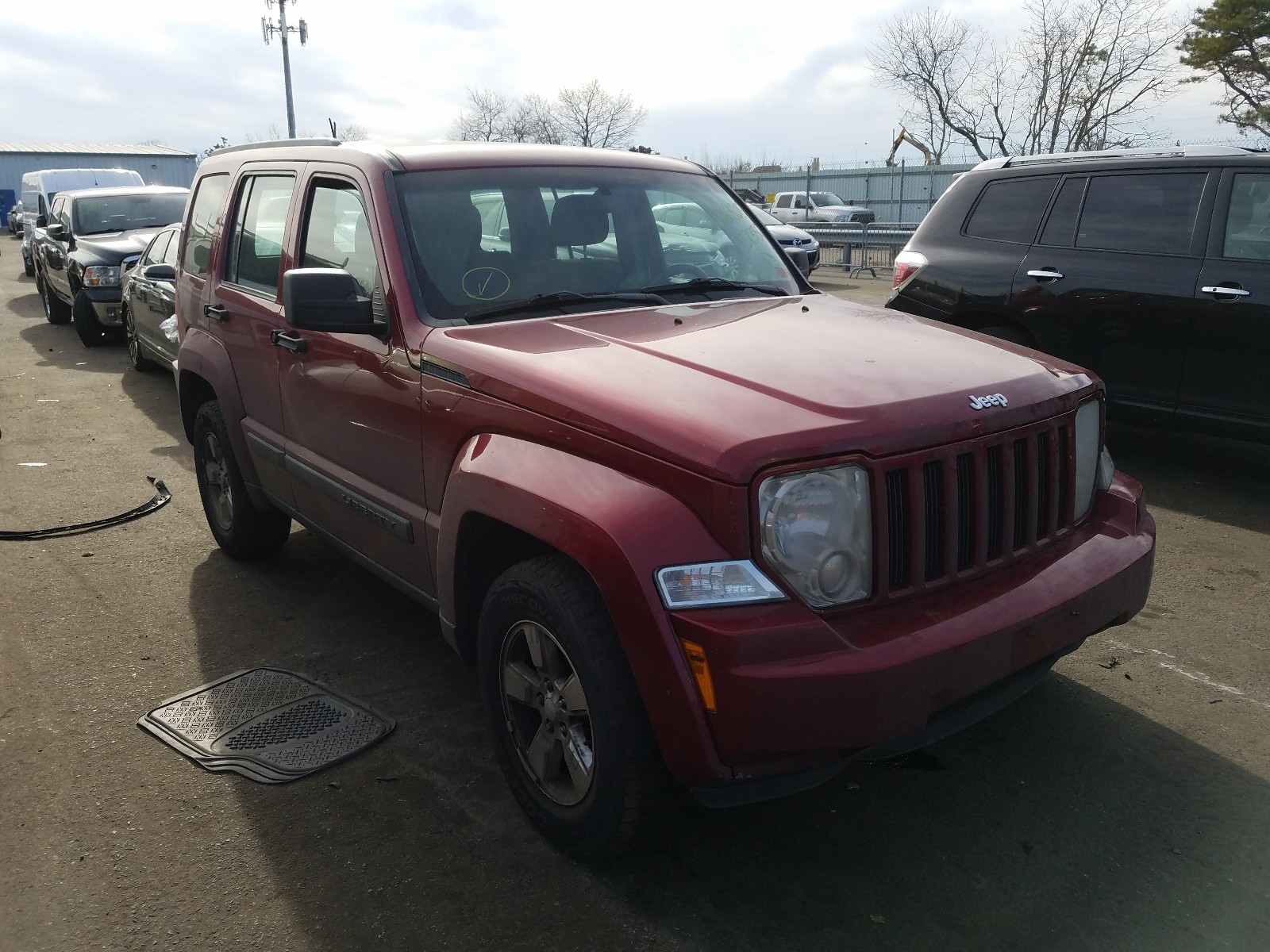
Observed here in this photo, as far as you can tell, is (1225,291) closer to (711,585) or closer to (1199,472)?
(1199,472)

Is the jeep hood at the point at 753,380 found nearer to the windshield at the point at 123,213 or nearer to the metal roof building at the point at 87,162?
the windshield at the point at 123,213

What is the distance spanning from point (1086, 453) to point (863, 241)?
19.0 metres

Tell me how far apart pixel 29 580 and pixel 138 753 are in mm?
2037

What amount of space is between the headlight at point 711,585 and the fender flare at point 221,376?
2.90 m

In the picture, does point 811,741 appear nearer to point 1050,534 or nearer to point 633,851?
point 633,851

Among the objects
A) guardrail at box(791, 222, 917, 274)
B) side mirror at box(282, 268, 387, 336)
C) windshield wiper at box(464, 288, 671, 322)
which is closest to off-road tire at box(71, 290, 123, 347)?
side mirror at box(282, 268, 387, 336)

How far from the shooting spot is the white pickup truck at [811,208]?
91.6ft

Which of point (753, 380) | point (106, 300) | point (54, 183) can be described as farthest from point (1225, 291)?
point (54, 183)

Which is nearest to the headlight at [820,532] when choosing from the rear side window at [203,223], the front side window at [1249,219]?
the rear side window at [203,223]

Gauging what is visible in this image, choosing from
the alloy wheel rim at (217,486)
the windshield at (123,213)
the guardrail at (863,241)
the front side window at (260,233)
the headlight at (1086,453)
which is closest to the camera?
the headlight at (1086,453)

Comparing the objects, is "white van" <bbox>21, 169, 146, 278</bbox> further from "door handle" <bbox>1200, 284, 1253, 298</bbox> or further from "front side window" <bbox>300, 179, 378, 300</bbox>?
"door handle" <bbox>1200, 284, 1253, 298</bbox>

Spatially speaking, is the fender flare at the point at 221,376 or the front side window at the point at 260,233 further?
the fender flare at the point at 221,376

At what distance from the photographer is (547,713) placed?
279cm

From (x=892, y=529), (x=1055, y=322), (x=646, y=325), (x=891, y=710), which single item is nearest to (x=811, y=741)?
(x=891, y=710)
